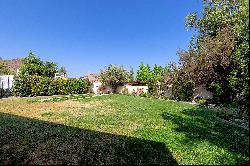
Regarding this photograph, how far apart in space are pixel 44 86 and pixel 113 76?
61.6ft

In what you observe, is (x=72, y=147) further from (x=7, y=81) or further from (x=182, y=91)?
(x=182, y=91)

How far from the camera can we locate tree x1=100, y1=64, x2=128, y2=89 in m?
52.6

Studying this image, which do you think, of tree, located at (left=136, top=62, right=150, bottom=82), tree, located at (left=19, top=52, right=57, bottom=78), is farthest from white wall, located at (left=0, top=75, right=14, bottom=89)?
tree, located at (left=136, top=62, right=150, bottom=82)

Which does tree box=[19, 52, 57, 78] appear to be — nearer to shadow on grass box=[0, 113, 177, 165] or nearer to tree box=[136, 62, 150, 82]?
tree box=[136, 62, 150, 82]

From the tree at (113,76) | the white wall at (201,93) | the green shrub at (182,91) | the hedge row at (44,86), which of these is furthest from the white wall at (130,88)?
the white wall at (201,93)

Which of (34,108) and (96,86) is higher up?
(96,86)

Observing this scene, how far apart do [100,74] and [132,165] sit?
154 ft

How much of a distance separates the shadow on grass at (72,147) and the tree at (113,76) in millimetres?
40809

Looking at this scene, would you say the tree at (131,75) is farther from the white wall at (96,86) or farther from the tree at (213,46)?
the tree at (213,46)

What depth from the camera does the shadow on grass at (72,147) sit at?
7.78 m

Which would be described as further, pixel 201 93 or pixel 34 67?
pixel 34 67

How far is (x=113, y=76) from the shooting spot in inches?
2066

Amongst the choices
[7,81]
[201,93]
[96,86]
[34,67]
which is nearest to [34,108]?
[7,81]

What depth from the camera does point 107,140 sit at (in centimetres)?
1003
